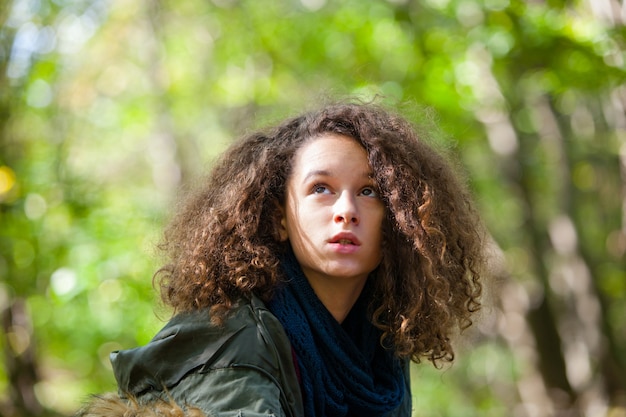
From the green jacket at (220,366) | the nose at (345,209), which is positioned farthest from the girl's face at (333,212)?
the green jacket at (220,366)

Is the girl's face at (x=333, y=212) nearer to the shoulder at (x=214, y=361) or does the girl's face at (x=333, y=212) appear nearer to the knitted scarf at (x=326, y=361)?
the knitted scarf at (x=326, y=361)

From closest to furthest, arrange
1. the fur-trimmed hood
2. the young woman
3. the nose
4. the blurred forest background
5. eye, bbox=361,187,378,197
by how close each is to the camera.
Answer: the fur-trimmed hood, the young woman, the nose, eye, bbox=361,187,378,197, the blurred forest background

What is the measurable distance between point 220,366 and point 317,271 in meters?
0.51

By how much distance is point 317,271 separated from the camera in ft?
8.63

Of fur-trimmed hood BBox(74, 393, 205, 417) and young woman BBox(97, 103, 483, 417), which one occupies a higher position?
young woman BBox(97, 103, 483, 417)

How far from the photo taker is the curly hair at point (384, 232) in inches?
101

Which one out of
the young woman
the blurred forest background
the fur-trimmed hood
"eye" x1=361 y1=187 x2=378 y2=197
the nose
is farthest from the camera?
the blurred forest background

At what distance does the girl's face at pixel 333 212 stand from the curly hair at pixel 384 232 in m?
0.04

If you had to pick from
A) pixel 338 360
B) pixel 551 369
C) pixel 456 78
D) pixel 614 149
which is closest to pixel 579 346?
pixel 551 369

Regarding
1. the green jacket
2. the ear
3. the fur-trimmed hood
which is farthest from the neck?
the fur-trimmed hood

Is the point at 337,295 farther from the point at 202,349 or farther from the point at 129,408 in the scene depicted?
the point at 129,408

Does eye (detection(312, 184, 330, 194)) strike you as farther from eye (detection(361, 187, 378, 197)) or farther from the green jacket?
the green jacket

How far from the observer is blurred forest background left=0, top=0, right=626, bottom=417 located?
5.41 metres

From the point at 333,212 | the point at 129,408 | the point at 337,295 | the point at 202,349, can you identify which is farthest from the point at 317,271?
the point at 129,408
